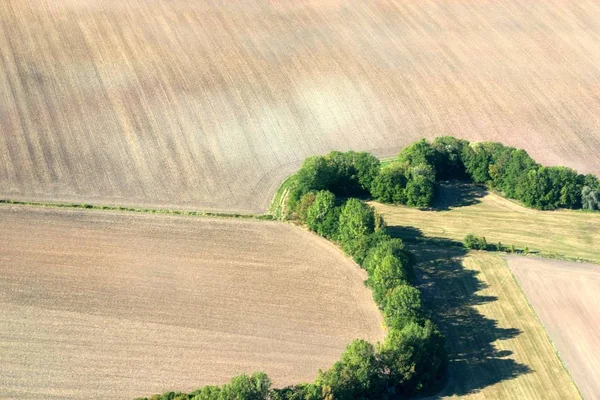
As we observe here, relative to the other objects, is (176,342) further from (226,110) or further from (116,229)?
(226,110)

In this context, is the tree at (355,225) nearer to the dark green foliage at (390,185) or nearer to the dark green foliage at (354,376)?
the dark green foliage at (390,185)

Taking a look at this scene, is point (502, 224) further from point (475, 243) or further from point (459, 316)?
point (459, 316)

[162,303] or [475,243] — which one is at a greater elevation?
[162,303]

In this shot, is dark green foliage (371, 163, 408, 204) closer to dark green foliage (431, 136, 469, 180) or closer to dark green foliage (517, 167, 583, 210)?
A: dark green foliage (431, 136, 469, 180)

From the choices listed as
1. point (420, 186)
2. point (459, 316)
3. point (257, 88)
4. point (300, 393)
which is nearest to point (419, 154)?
point (420, 186)

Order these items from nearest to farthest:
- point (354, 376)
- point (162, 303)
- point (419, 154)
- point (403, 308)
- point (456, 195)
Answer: point (354, 376) → point (403, 308) → point (162, 303) → point (419, 154) → point (456, 195)

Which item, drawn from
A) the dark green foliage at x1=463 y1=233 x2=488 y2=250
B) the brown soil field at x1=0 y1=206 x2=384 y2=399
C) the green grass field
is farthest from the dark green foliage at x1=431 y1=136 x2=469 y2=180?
the brown soil field at x1=0 y1=206 x2=384 y2=399

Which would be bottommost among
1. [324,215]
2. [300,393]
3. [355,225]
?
[300,393]
